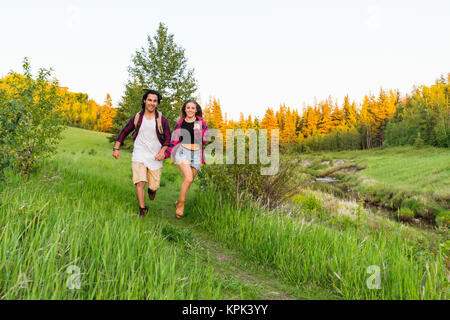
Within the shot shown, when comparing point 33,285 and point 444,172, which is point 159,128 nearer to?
point 33,285

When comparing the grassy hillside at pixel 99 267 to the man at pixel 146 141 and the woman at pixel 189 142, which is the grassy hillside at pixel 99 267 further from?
the woman at pixel 189 142

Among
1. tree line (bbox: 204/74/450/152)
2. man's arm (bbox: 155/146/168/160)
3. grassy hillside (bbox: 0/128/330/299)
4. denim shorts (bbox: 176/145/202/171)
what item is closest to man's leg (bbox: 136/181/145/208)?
man's arm (bbox: 155/146/168/160)

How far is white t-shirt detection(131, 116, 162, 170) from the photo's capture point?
5.62 meters

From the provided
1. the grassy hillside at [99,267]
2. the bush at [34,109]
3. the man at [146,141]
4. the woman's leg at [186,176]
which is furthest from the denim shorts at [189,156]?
the bush at [34,109]

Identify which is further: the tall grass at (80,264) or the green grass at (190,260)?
the green grass at (190,260)

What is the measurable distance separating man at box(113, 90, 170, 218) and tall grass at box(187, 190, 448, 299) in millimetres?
1429

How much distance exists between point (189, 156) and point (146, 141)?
100cm

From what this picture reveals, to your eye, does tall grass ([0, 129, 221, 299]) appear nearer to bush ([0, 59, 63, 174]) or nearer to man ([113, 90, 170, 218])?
man ([113, 90, 170, 218])

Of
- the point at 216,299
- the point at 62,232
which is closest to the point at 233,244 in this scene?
the point at 216,299

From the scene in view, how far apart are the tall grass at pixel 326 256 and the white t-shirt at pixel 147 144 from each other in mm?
1584

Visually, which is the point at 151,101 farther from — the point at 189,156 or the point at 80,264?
the point at 80,264

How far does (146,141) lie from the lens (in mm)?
5656

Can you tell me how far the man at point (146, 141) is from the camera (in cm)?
557
